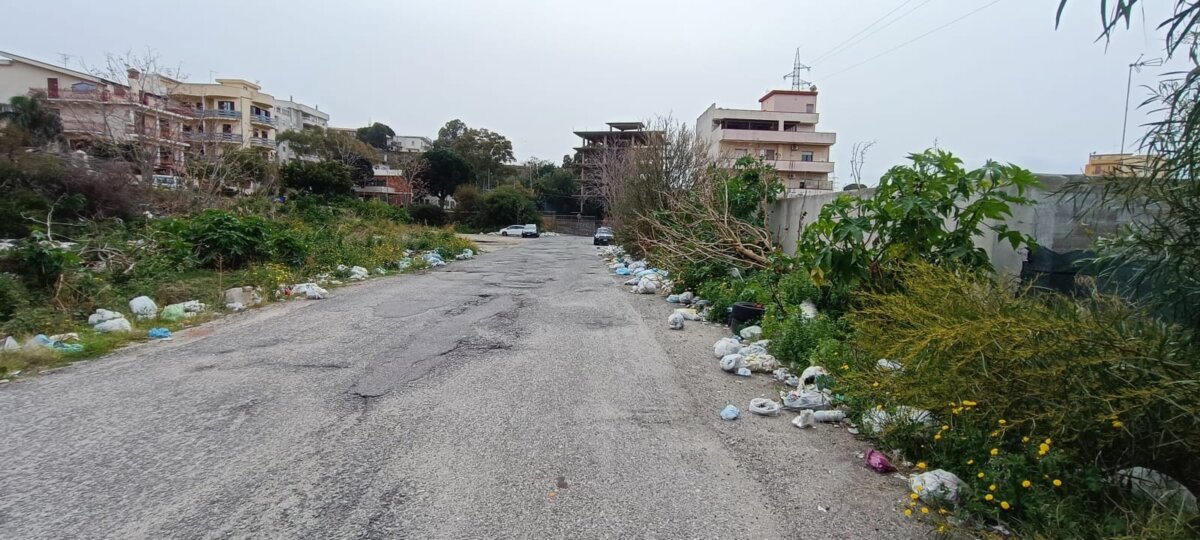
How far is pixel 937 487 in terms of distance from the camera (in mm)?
3406

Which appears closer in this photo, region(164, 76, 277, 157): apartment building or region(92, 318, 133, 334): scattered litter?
region(92, 318, 133, 334): scattered litter

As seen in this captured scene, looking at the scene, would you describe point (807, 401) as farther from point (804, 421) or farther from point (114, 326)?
point (114, 326)

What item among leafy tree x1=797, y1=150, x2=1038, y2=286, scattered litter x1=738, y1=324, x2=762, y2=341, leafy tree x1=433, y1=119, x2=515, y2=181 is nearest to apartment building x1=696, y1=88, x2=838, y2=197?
leafy tree x1=433, y1=119, x2=515, y2=181

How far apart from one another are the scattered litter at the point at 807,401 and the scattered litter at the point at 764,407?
0.47ft

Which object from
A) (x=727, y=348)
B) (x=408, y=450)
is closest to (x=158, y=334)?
(x=408, y=450)

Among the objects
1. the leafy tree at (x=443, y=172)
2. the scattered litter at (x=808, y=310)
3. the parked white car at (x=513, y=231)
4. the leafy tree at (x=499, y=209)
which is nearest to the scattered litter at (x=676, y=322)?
the scattered litter at (x=808, y=310)

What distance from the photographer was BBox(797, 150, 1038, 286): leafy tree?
5.91m

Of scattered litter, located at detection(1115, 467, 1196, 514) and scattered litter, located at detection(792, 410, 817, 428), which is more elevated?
scattered litter, located at detection(1115, 467, 1196, 514)

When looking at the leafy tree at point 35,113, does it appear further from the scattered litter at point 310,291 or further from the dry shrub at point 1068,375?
the dry shrub at point 1068,375

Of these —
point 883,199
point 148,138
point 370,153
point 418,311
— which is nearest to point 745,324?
point 883,199

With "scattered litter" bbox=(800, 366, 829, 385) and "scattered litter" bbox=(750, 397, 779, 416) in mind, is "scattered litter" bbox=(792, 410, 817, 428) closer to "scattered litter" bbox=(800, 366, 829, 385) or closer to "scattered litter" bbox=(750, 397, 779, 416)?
"scattered litter" bbox=(750, 397, 779, 416)

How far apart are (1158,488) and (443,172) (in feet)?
188

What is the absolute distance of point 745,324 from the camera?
26.8 feet

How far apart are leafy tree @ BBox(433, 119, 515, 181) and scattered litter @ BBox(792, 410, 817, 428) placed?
219 feet
